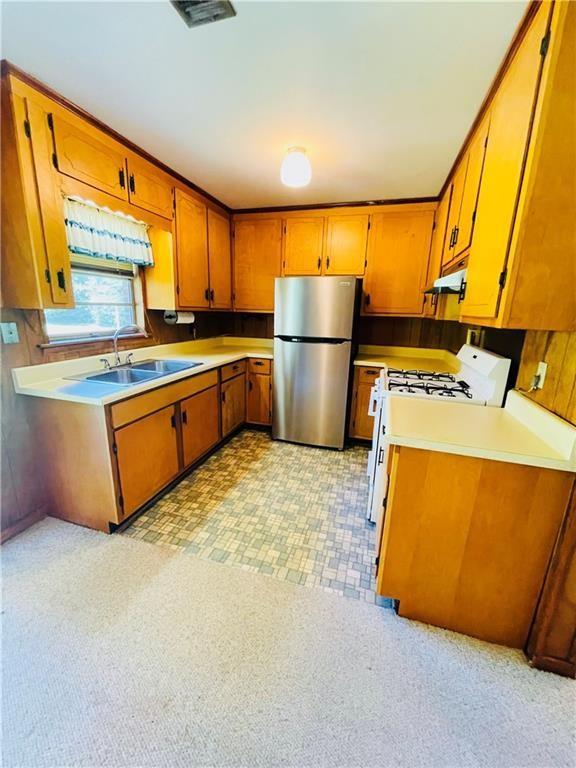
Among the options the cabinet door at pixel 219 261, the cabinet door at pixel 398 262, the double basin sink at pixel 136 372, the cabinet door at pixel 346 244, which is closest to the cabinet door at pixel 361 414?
the cabinet door at pixel 398 262

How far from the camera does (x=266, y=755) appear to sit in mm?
952

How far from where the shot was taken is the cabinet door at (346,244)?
3.08 metres

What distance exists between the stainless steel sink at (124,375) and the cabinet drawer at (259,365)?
46.1 inches

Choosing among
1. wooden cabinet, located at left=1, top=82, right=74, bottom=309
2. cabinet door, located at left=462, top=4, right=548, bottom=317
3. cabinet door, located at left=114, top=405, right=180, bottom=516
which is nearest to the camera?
cabinet door, located at left=462, top=4, right=548, bottom=317

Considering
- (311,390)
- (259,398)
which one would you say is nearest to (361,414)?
(311,390)

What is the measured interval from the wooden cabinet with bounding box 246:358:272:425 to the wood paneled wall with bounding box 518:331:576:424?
229cm

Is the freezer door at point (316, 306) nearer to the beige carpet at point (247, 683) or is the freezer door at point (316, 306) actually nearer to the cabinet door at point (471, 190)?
the cabinet door at point (471, 190)

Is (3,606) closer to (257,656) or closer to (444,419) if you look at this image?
(257,656)

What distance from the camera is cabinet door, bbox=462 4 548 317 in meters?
1.03

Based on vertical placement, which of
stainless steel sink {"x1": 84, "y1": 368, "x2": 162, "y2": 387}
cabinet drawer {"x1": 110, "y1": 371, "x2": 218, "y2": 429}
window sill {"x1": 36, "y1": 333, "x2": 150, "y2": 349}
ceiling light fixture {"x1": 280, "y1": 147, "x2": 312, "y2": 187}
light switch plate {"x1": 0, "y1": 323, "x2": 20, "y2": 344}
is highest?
ceiling light fixture {"x1": 280, "y1": 147, "x2": 312, "y2": 187}

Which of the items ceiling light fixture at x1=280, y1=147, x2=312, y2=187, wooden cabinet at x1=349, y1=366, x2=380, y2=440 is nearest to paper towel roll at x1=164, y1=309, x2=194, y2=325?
ceiling light fixture at x1=280, y1=147, x2=312, y2=187

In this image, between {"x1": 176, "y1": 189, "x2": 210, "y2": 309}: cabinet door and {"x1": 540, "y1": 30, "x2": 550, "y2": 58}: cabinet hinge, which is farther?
{"x1": 176, "y1": 189, "x2": 210, "y2": 309}: cabinet door

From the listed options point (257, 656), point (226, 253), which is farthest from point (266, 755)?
point (226, 253)

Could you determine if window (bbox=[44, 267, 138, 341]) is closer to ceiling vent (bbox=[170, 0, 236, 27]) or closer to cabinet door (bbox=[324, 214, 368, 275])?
ceiling vent (bbox=[170, 0, 236, 27])
